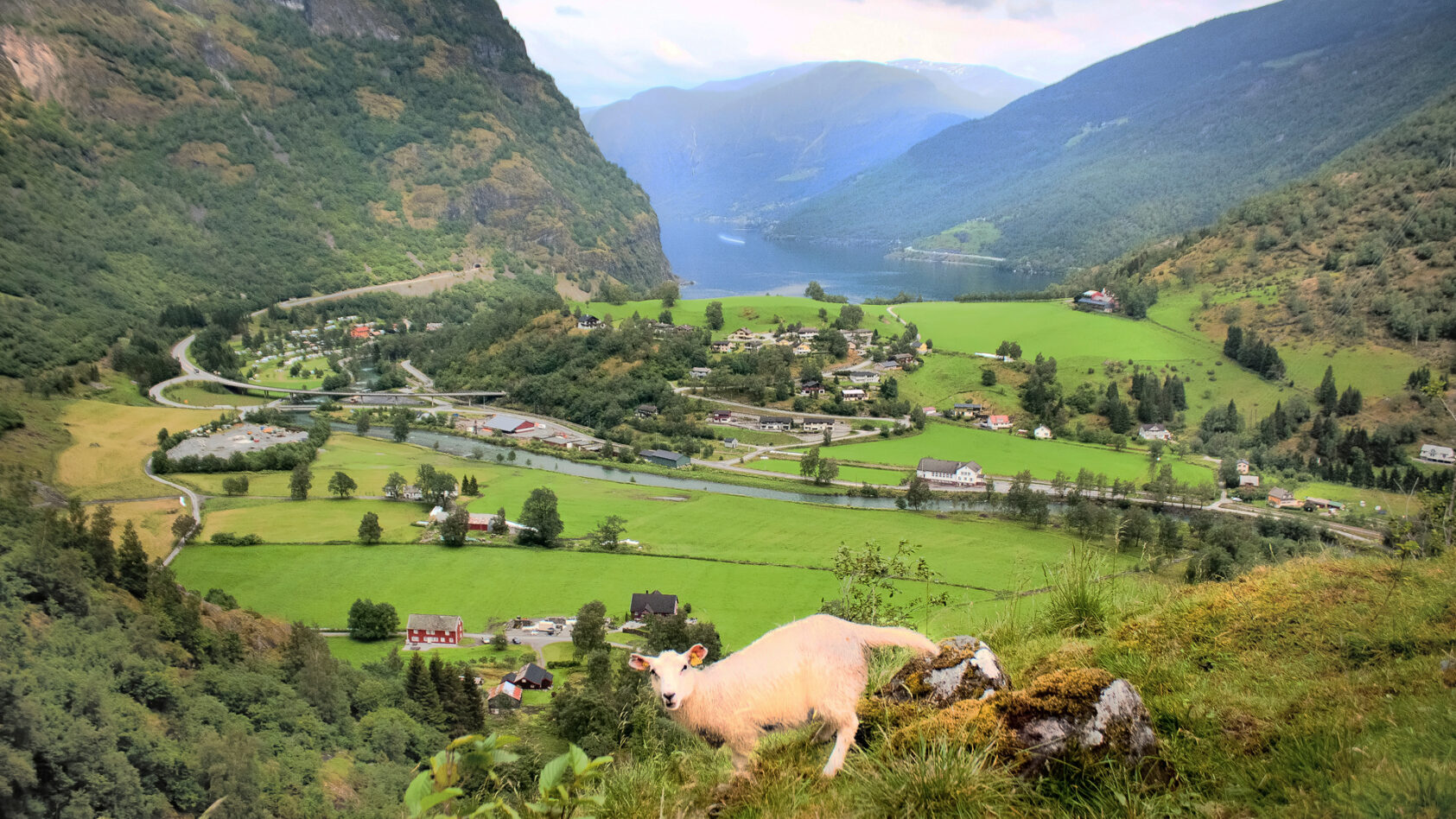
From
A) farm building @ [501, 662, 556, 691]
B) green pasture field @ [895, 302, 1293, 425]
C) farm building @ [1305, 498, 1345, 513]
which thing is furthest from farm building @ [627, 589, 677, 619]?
green pasture field @ [895, 302, 1293, 425]

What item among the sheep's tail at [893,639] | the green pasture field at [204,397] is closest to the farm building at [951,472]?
the sheep's tail at [893,639]

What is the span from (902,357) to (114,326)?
71871 millimetres

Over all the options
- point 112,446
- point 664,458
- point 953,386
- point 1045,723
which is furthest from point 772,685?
point 953,386

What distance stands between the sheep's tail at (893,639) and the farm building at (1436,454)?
56.4 meters

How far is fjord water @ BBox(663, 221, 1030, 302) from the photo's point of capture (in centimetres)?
12694

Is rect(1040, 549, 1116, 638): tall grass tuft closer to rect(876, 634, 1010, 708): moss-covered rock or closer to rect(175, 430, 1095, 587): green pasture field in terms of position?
rect(876, 634, 1010, 708): moss-covered rock

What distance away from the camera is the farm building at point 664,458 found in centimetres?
5177

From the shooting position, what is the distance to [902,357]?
2729 inches

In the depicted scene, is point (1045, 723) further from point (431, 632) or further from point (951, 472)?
point (951, 472)

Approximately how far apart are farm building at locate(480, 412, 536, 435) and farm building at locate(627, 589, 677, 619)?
33224 mm

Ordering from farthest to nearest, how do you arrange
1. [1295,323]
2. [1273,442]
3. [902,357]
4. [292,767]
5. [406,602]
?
[902,357]
[1295,323]
[1273,442]
[406,602]
[292,767]

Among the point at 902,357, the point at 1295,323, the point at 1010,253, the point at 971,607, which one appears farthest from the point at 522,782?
the point at 1010,253

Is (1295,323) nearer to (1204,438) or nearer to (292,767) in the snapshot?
(1204,438)

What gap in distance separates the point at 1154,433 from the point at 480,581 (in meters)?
46.0
